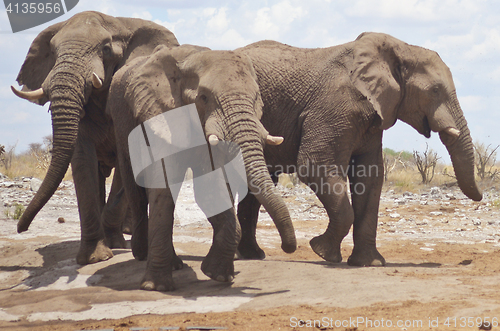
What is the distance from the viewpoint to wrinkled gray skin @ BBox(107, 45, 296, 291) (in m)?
5.14

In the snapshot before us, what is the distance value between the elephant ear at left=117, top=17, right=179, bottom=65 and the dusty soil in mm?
2616

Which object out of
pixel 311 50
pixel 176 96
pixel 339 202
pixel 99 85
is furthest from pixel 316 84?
pixel 99 85

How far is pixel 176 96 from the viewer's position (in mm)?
5965

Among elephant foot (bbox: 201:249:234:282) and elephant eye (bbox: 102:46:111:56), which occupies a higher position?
elephant eye (bbox: 102:46:111:56)

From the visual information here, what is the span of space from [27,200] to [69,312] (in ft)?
27.9

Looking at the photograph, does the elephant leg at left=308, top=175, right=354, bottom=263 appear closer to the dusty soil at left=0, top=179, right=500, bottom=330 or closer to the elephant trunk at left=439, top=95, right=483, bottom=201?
the dusty soil at left=0, top=179, right=500, bottom=330

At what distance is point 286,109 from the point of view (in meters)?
→ 7.45

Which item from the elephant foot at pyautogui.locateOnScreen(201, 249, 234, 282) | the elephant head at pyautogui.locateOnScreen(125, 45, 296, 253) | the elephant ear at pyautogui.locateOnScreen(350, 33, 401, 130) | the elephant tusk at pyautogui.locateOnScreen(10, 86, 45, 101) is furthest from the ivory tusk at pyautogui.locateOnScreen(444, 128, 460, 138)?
the elephant tusk at pyautogui.locateOnScreen(10, 86, 45, 101)

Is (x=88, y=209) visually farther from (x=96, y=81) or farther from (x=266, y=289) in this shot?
(x=266, y=289)

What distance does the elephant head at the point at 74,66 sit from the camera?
6.77 metres

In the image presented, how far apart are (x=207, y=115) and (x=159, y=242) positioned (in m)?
1.32

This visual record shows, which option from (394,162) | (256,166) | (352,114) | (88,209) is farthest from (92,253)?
(394,162)

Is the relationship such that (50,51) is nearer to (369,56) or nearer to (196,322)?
(369,56)

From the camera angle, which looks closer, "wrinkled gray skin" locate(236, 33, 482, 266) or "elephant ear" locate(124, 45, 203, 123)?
"elephant ear" locate(124, 45, 203, 123)
